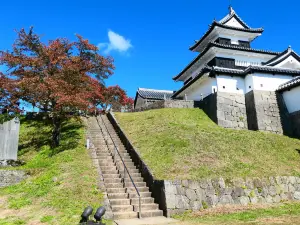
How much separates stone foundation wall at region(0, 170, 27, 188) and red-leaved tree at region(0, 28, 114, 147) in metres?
3.96

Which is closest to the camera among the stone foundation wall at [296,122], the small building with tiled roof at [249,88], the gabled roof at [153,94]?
the stone foundation wall at [296,122]

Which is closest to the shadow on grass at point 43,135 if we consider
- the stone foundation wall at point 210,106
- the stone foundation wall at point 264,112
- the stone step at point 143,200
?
the stone step at point 143,200

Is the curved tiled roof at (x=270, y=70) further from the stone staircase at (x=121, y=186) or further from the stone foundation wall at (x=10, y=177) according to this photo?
the stone foundation wall at (x=10, y=177)

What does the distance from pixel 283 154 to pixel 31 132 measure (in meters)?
17.7

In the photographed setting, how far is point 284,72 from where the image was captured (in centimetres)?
2258

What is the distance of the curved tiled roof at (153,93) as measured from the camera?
37.4 m

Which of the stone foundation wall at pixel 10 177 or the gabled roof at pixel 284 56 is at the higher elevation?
the gabled roof at pixel 284 56

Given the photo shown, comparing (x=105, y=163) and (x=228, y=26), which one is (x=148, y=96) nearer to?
(x=228, y=26)

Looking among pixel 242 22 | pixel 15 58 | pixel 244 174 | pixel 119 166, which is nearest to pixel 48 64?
pixel 15 58

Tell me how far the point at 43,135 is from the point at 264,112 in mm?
17535

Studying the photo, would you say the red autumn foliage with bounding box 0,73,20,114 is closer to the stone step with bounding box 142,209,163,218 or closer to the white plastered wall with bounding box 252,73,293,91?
the stone step with bounding box 142,209,163,218

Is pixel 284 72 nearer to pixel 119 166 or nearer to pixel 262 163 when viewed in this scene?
pixel 262 163

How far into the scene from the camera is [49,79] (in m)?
15.2

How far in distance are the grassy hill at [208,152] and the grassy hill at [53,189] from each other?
2.98 m
